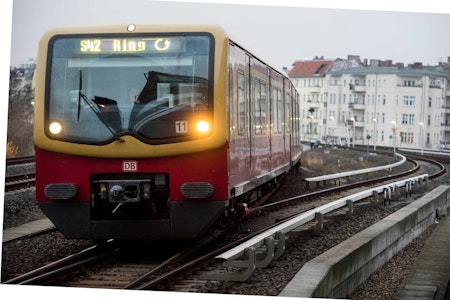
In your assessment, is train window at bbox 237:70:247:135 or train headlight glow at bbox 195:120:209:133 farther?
train window at bbox 237:70:247:135

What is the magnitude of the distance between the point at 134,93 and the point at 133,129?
0.34m

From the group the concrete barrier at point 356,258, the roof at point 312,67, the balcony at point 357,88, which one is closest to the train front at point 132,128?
the concrete barrier at point 356,258

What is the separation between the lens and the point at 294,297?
688 centimetres

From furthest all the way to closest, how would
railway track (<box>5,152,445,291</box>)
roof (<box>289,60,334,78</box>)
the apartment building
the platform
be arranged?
roof (<box>289,60,334,78</box>) → the apartment building → the platform → railway track (<box>5,152,445,291</box>)

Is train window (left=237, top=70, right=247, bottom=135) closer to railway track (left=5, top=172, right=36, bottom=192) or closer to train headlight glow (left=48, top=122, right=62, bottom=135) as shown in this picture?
train headlight glow (left=48, top=122, right=62, bottom=135)

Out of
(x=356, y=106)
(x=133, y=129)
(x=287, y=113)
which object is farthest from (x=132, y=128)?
(x=356, y=106)

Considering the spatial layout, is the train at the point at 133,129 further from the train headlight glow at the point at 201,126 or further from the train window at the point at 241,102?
the train window at the point at 241,102

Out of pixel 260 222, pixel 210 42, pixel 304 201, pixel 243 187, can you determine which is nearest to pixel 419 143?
pixel 304 201

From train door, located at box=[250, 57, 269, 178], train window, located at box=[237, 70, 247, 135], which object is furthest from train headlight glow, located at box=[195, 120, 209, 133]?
train door, located at box=[250, 57, 269, 178]

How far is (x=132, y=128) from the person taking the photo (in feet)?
26.9

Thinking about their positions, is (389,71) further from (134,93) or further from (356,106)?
(134,93)

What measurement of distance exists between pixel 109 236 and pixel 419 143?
12.0 metres

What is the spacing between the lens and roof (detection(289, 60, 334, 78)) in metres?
23.8

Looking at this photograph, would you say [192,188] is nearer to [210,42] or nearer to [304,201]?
[210,42]
